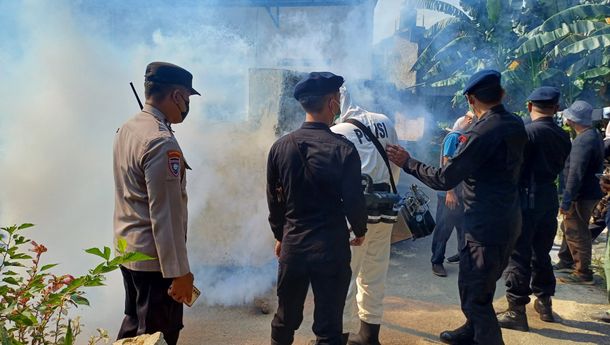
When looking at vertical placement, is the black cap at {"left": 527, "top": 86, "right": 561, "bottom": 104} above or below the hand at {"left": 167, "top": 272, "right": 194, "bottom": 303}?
above

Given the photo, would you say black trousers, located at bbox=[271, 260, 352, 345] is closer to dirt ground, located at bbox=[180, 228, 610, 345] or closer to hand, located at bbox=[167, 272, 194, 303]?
hand, located at bbox=[167, 272, 194, 303]

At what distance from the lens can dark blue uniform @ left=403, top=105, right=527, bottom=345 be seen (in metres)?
2.80

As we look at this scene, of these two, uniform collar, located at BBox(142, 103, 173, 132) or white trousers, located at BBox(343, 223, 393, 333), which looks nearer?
uniform collar, located at BBox(142, 103, 173, 132)

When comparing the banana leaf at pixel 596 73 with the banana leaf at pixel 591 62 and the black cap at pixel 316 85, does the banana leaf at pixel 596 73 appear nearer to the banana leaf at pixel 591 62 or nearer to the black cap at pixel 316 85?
the banana leaf at pixel 591 62

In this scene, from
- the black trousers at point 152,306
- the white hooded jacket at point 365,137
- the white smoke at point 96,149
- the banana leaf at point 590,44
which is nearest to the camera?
the black trousers at point 152,306

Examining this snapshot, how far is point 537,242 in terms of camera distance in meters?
3.87

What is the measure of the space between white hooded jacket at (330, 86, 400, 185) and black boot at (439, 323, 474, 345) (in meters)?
1.25

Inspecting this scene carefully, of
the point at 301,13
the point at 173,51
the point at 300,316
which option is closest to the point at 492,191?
the point at 300,316

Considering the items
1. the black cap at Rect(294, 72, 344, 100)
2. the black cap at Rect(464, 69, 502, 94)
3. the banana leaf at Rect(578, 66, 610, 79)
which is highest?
the banana leaf at Rect(578, 66, 610, 79)

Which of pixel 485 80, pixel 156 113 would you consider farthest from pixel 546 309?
pixel 156 113

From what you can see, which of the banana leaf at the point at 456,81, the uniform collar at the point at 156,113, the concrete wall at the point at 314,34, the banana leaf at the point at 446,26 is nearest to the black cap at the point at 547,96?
the uniform collar at the point at 156,113

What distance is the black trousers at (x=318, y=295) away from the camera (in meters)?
2.52

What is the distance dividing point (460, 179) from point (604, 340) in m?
2.01

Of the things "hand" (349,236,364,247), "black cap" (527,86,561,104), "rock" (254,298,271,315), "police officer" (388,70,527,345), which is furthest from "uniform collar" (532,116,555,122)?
"rock" (254,298,271,315)
